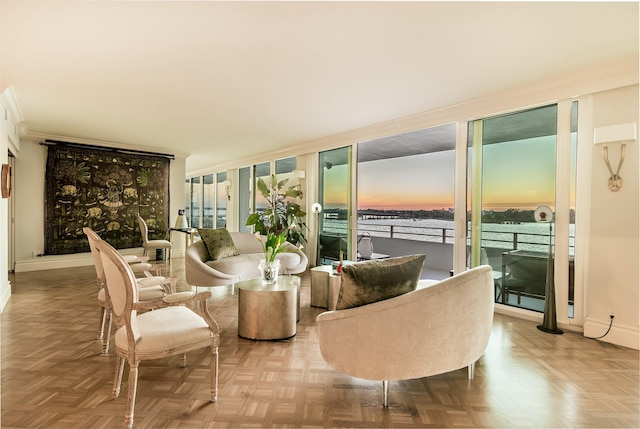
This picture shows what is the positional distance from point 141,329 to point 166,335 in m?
0.16

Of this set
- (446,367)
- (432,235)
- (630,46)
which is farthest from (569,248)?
(432,235)

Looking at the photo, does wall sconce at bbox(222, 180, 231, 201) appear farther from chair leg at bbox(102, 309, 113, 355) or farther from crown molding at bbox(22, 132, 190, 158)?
chair leg at bbox(102, 309, 113, 355)

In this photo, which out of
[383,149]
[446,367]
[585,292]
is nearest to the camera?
[446,367]

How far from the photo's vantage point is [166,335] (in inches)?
77.0

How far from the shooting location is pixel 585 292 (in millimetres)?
3289

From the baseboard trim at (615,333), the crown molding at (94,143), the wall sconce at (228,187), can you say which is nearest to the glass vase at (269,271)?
the baseboard trim at (615,333)

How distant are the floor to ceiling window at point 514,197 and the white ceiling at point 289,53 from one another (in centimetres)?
54

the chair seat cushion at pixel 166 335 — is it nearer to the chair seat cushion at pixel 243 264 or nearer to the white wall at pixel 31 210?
the chair seat cushion at pixel 243 264

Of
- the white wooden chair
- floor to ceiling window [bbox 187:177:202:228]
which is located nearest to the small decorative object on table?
the white wooden chair

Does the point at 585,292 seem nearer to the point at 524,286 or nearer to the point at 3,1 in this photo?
the point at 524,286

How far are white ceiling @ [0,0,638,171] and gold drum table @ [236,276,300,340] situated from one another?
2.09 meters

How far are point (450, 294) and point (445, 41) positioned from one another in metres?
1.95

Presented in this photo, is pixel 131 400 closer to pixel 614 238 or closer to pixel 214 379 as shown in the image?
pixel 214 379

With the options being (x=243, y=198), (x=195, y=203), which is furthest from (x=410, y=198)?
(x=195, y=203)
